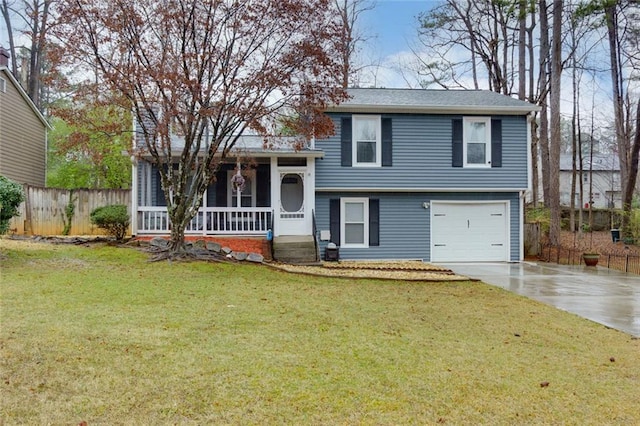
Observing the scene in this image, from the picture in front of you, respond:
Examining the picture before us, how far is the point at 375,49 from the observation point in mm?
23797

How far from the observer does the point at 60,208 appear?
15898mm

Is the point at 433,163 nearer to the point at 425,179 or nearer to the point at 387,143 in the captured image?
the point at 425,179

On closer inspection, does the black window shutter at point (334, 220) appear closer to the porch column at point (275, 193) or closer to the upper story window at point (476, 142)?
the porch column at point (275, 193)

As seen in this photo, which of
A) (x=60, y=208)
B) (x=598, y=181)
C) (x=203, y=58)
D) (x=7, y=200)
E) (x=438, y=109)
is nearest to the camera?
(x=7, y=200)

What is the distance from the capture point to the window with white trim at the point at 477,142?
1445cm

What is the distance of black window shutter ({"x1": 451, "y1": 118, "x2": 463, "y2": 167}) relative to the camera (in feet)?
47.2

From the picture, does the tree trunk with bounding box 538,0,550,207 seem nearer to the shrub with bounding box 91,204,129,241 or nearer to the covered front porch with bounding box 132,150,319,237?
the covered front porch with bounding box 132,150,319,237

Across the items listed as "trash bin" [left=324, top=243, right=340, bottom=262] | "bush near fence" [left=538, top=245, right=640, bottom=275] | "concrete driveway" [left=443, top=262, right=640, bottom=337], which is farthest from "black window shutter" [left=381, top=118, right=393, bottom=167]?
"bush near fence" [left=538, top=245, right=640, bottom=275]

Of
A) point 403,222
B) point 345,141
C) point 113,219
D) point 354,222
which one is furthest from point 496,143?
point 113,219

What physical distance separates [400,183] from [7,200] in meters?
10.1

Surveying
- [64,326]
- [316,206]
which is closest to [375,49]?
[316,206]

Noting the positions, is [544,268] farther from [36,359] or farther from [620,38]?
[620,38]

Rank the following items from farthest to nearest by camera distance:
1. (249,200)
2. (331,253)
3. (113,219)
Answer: (249,200)
(331,253)
(113,219)

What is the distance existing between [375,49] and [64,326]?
22.0 meters
